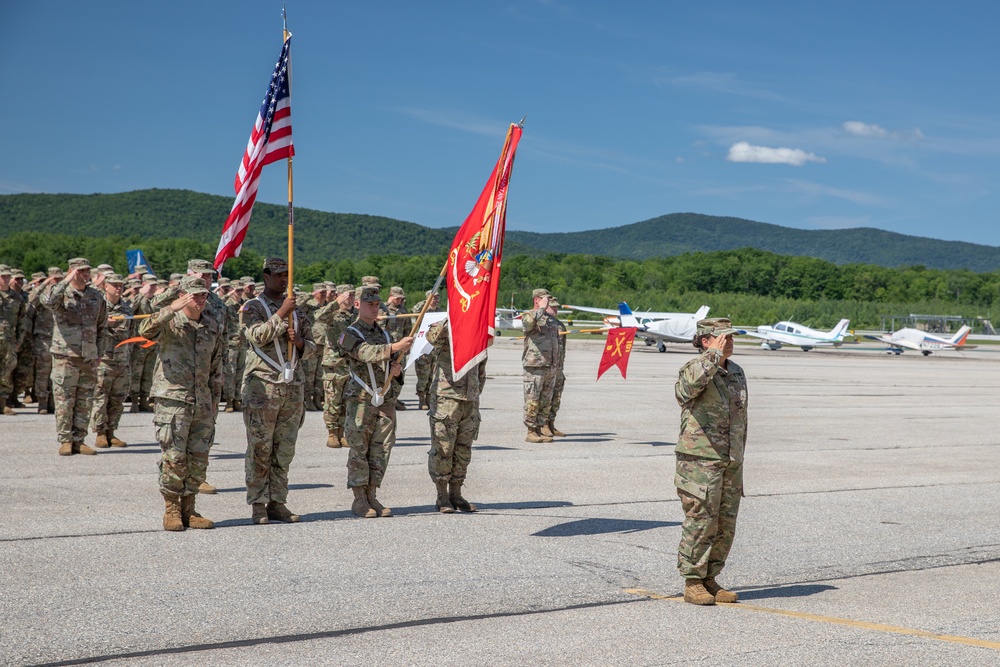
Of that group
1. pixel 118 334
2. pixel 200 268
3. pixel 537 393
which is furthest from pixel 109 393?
pixel 537 393

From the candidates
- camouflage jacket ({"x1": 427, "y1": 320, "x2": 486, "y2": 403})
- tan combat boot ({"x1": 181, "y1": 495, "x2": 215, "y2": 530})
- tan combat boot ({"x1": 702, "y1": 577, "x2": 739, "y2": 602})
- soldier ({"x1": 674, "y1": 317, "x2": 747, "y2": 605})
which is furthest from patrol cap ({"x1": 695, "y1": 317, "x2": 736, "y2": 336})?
tan combat boot ({"x1": 181, "y1": 495, "x2": 215, "y2": 530})

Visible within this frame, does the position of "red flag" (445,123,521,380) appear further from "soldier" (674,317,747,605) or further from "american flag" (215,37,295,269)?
"soldier" (674,317,747,605)

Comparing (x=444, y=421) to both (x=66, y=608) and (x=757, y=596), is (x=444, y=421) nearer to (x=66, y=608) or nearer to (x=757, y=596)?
(x=757, y=596)

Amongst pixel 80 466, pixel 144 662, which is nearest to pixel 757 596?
pixel 144 662

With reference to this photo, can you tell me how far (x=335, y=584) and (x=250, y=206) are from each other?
375 cm

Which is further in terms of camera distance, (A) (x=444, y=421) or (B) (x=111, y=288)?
(B) (x=111, y=288)

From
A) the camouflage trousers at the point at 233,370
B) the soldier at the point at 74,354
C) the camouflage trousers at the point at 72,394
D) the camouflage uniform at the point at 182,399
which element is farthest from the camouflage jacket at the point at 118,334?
the camouflage uniform at the point at 182,399

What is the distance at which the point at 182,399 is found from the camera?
871 centimetres

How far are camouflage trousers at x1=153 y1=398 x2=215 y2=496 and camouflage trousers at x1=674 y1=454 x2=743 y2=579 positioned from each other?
12.8ft

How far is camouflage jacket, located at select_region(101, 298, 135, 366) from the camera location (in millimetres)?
13602

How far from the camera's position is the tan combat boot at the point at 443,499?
1000cm

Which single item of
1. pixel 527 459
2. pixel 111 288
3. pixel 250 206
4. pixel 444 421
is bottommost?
pixel 527 459

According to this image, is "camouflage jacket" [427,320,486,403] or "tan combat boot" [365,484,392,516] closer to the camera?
"tan combat boot" [365,484,392,516]

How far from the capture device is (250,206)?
9547mm
